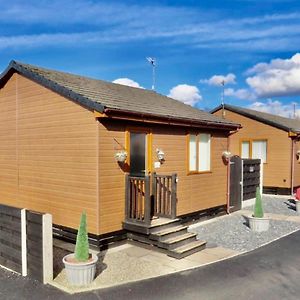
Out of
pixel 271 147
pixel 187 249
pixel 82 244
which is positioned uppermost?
pixel 271 147

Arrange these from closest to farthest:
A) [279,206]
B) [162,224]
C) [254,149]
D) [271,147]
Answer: [162,224], [279,206], [271,147], [254,149]

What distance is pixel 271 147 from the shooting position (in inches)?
743

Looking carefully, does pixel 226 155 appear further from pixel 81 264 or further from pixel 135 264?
Result: pixel 81 264

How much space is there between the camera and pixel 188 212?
1120 cm

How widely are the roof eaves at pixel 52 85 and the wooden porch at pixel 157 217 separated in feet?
6.84

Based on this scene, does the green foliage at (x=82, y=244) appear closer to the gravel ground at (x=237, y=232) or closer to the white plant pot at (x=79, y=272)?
the white plant pot at (x=79, y=272)

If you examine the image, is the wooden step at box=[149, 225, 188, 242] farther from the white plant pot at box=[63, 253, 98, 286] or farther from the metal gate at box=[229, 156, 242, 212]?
the metal gate at box=[229, 156, 242, 212]

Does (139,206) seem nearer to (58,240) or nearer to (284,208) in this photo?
(58,240)

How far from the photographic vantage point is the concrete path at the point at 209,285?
6015 millimetres

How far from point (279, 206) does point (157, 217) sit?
8006 mm

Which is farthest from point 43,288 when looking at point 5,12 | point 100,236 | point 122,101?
point 5,12

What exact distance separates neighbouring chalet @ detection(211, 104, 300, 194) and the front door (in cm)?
1128

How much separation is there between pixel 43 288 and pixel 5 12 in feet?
29.0

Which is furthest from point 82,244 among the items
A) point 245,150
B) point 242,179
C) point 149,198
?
point 245,150
